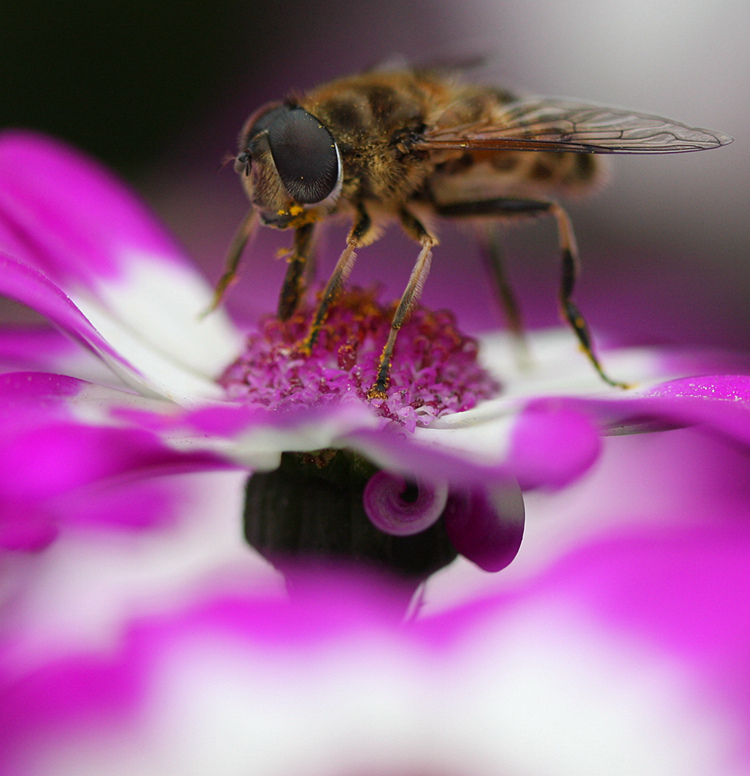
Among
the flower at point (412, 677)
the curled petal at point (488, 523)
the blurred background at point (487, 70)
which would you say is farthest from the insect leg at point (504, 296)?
the blurred background at point (487, 70)

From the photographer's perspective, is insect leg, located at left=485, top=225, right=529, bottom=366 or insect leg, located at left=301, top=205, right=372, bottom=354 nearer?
insect leg, located at left=301, top=205, right=372, bottom=354

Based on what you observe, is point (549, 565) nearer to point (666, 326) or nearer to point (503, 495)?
point (503, 495)

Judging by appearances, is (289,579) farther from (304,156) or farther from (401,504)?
(304,156)

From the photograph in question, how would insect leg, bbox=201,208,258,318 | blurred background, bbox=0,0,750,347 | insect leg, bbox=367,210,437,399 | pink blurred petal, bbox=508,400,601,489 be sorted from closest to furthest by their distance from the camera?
1. pink blurred petal, bbox=508,400,601,489
2. insect leg, bbox=367,210,437,399
3. insect leg, bbox=201,208,258,318
4. blurred background, bbox=0,0,750,347

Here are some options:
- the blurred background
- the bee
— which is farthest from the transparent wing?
the blurred background

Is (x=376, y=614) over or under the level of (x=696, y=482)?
over

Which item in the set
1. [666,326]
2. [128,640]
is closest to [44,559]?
[128,640]

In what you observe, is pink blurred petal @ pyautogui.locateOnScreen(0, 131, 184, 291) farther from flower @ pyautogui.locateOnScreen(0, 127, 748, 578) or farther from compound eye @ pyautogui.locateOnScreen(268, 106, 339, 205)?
compound eye @ pyautogui.locateOnScreen(268, 106, 339, 205)

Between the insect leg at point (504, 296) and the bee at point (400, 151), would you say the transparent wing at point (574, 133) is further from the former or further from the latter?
the insect leg at point (504, 296)
